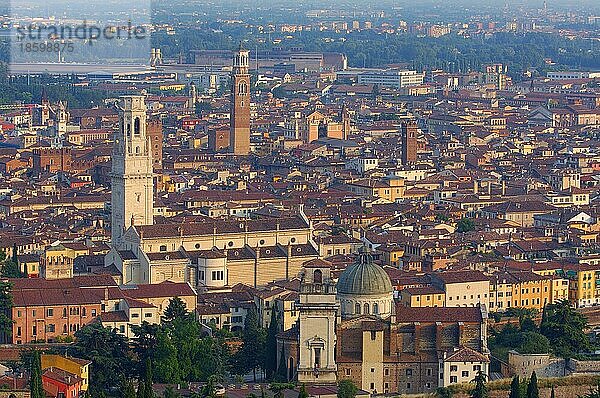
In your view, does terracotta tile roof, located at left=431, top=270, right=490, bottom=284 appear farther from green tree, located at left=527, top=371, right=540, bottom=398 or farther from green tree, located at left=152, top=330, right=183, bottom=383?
green tree, located at left=527, top=371, right=540, bottom=398

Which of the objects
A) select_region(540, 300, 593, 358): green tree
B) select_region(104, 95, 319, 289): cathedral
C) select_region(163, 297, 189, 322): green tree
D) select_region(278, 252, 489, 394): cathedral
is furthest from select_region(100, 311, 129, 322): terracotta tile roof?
select_region(540, 300, 593, 358): green tree

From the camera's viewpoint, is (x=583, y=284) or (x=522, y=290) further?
(x=583, y=284)

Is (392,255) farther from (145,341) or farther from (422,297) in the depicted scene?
(145,341)

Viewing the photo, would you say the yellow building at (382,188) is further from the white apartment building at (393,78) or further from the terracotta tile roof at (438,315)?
the white apartment building at (393,78)

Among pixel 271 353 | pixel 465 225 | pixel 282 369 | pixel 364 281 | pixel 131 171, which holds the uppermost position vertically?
pixel 131 171

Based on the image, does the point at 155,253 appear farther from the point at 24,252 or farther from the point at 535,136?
the point at 535,136

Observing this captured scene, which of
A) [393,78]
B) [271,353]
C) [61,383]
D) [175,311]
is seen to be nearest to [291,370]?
[271,353]
